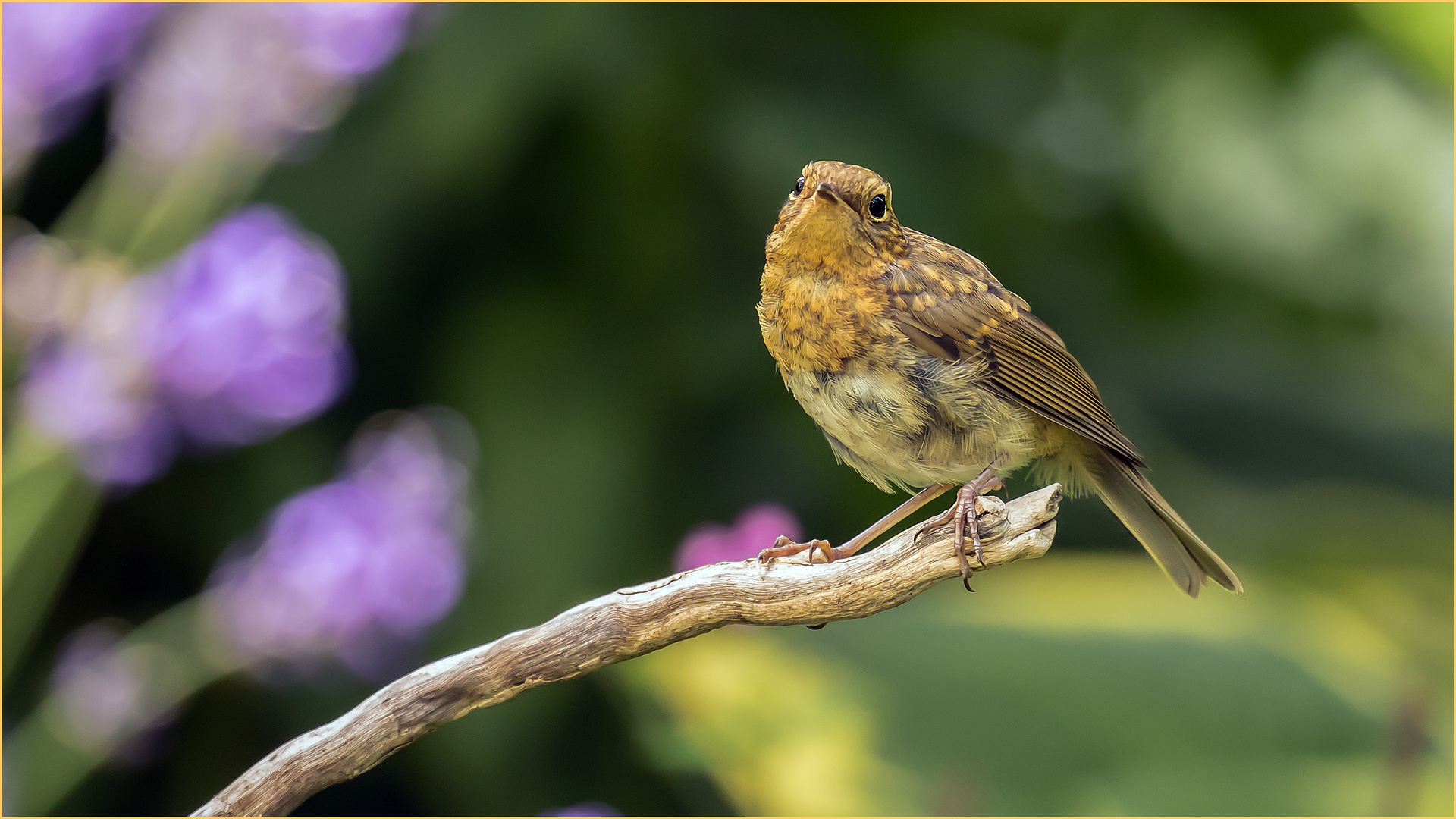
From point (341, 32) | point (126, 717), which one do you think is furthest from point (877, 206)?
point (126, 717)

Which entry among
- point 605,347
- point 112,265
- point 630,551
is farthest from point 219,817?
point 605,347

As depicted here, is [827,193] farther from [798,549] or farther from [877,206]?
[798,549]

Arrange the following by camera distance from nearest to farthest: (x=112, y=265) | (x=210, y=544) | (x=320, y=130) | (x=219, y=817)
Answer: (x=219, y=817) → (x=112, y=265) → (x=320, y=130) → (x=210, y=544)

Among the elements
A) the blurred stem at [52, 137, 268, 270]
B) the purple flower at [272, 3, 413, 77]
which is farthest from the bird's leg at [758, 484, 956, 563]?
the blurred stem at [52, 137, 268, 270]

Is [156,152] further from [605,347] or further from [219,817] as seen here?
[219,817]

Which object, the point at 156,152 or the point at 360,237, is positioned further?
the point at 360,237

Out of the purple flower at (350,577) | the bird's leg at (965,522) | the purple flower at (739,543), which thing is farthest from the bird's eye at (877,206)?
the purple flower at (350,577)

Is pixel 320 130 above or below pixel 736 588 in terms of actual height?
above
